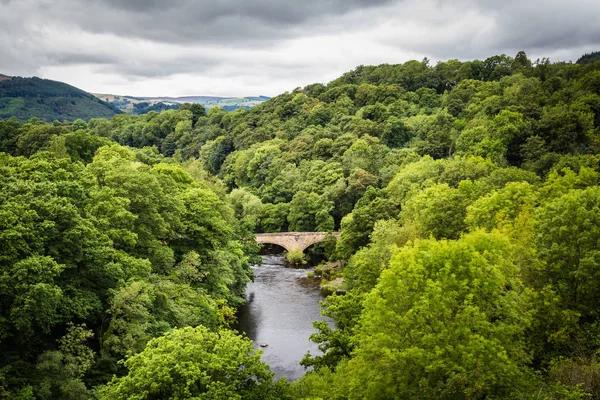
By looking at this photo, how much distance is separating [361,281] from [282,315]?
13.8 meters

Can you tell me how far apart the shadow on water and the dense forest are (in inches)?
121

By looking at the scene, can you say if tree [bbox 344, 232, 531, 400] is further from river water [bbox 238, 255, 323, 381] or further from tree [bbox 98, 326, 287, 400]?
river water [bbox 238, 255, 323, 381]

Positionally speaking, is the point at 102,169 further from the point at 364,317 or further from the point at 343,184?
the point at 343,184

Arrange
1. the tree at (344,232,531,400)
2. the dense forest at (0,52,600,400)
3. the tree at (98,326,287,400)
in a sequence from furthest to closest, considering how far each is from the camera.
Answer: the dense forest at (0,52,600,400) < the tree at (98,326,287,400) < the tree at (344,232,531,400)

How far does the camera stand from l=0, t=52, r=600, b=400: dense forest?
2022 centimetres

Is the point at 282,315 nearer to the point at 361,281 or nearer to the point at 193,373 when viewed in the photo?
the point at 361,281

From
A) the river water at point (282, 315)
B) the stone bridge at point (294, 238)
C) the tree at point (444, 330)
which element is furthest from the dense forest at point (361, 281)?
the stone bridge at point (294, 238)

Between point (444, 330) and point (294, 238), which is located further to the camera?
point (294, 238)

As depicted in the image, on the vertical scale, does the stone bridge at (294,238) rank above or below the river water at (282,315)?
above

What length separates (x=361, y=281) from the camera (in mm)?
40469

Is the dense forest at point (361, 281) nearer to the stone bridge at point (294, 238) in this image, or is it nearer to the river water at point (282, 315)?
the river water at point (282, 315)

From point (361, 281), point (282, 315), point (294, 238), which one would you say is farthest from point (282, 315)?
point (294, 238)

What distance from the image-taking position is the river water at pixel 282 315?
4122 centimetres

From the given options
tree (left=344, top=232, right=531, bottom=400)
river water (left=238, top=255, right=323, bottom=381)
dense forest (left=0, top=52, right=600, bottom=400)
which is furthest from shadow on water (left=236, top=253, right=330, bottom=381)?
tree (left=344, top=232, right=531, bottom=400)
